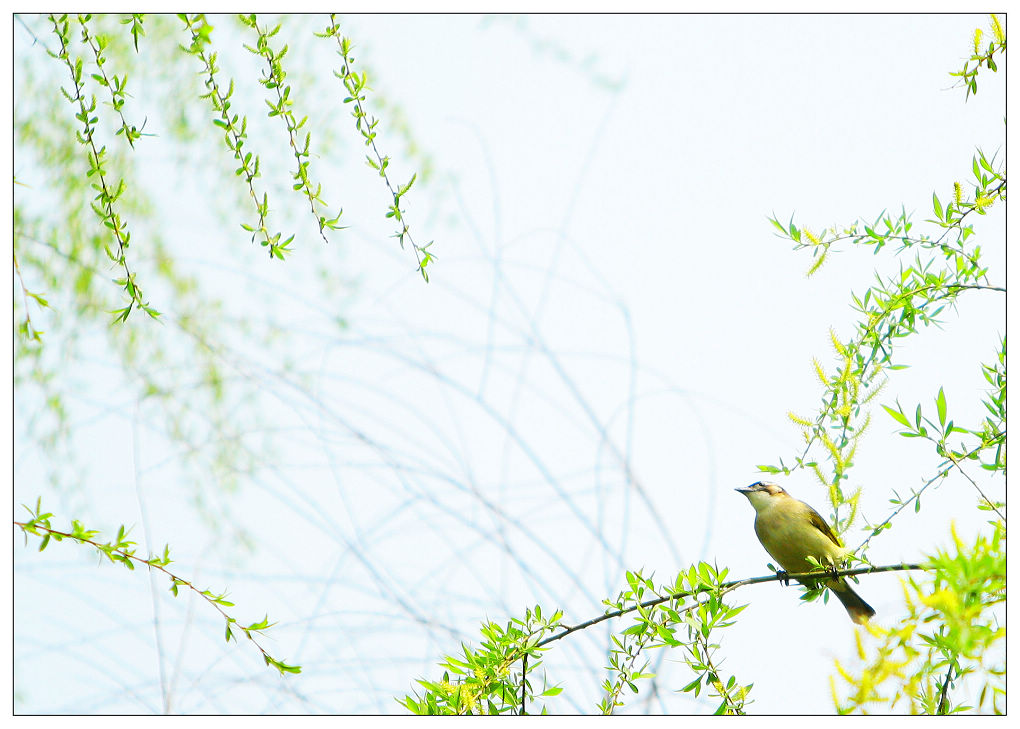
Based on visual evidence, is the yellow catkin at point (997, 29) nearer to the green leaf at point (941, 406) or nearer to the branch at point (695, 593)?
the green leaf at point (941, 406)

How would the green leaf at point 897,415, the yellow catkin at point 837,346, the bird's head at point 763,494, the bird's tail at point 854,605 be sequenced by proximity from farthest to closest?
the bird's head at point 763,494
the bird's tail at point 854,605
the yellow catkin at point 837,346
the green leaf at point 897,415

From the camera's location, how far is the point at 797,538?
1.45 m

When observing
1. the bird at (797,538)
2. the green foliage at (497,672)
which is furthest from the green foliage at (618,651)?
the bird at (797,538)

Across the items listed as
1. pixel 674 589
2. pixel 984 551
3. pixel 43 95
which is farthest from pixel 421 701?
pixel 43 95

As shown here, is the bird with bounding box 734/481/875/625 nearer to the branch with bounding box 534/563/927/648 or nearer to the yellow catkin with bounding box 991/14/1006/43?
the branch with bounding box 534/563/927/648

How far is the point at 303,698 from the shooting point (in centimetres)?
132

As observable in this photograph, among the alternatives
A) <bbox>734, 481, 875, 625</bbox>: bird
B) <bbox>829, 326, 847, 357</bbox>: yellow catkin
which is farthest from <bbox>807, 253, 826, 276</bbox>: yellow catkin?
<bbox>734, 481, 875, 625</bbox>: bird

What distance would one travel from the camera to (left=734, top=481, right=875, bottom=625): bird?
1399 millimetres

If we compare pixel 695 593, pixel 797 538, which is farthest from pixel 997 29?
pixel 797 538

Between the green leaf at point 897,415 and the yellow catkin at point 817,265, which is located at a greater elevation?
the yellow catkin at point 817,265

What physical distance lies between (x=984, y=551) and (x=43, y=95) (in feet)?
5.92

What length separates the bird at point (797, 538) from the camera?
55.1 inches

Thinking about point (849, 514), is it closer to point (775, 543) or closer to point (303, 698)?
point (775, 543)

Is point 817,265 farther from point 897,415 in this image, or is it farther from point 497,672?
point 497,672
